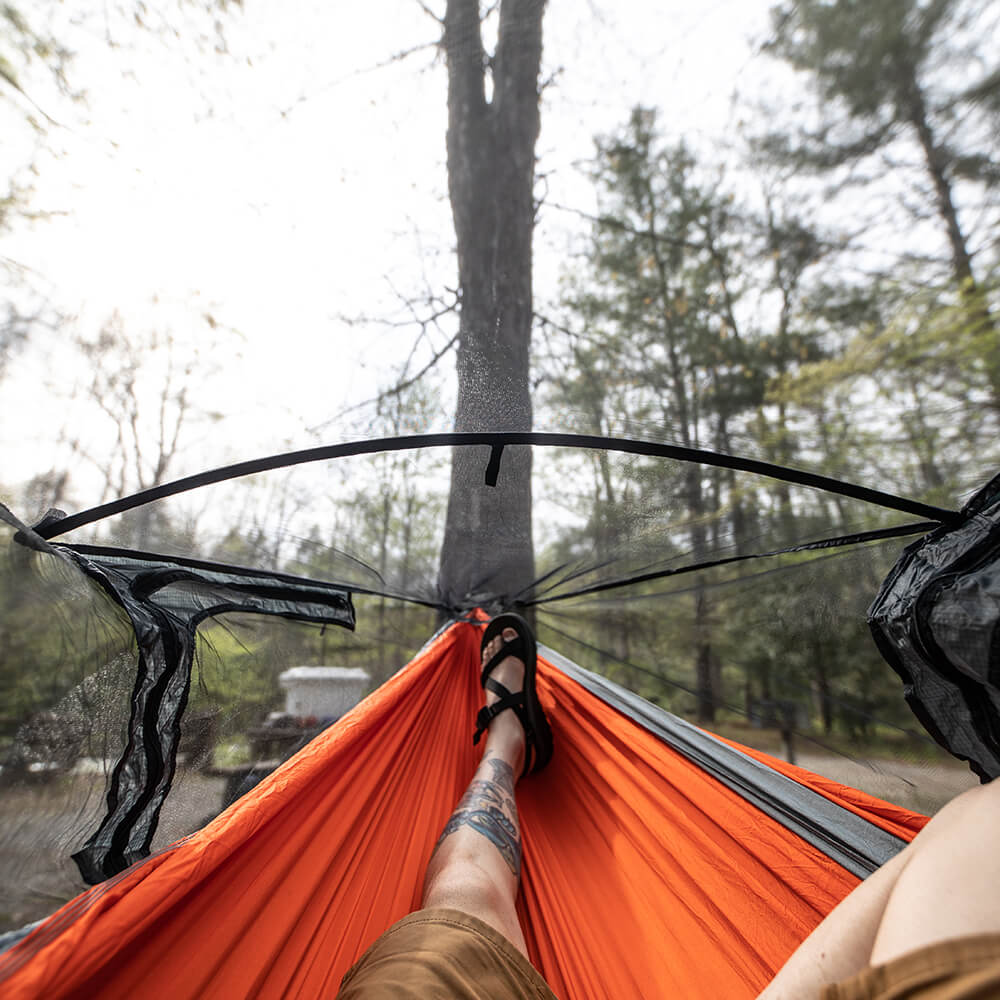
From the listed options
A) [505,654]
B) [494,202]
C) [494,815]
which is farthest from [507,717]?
[494,202]

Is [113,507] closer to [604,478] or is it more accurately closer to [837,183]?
[604,478]

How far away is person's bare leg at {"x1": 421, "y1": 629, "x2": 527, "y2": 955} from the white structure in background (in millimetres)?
365

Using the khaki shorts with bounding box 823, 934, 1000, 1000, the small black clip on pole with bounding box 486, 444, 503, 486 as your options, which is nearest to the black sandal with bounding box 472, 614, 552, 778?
the small black clip on pole with bounding box 486, 444, 503, 486

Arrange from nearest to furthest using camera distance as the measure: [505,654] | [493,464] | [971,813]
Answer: [971,813]
[493,464]
[505,654]

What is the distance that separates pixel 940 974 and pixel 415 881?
0.74 metres

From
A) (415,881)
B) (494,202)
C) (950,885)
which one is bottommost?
(415,881)

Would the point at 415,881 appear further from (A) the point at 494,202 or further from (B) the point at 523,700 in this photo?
(A) the point at 494,202

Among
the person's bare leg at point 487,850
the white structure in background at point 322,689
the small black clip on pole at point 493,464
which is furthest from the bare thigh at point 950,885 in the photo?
the white structure in background at point 322,689

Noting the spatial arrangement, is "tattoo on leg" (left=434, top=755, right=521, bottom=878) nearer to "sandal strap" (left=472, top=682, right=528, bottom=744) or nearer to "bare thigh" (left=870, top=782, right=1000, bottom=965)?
"sandal strap" (left=472, top=682, right=528, bottom=744)

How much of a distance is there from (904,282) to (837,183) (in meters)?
0.18

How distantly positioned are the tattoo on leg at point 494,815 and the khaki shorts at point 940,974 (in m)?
0.62

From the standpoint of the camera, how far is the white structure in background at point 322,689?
105cm

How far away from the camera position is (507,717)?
1.36 meters

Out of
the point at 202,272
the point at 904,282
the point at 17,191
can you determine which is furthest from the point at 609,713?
the point at 17,191
